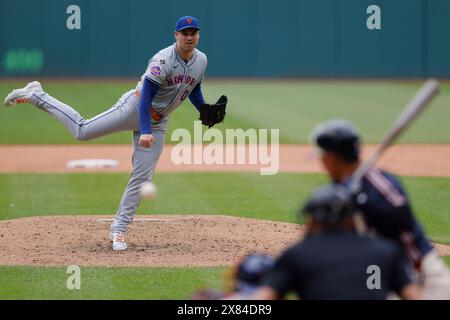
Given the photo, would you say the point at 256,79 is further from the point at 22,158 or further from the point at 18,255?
the point at 18,255

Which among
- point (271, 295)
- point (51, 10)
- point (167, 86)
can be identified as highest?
point (51, 10)

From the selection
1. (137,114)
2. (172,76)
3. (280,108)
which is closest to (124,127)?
(137,114)

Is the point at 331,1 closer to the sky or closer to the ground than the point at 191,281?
closer to the sky

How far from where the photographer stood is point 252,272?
4133mm

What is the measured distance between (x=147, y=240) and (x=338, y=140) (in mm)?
4810

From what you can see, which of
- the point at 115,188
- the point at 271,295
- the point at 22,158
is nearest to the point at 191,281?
the point at 271,295

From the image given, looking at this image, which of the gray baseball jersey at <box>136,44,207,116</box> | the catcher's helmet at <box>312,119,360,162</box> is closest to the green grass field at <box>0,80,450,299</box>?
the gray baseball jersey at <box>136,44,207,116</box>

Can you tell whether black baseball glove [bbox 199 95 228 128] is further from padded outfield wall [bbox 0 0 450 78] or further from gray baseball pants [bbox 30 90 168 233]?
padded outfield wall [bbox 0 0 450 78]

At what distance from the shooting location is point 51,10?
2953 cm

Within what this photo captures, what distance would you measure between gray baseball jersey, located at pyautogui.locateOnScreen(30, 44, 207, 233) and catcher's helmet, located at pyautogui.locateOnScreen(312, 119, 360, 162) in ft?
12.2

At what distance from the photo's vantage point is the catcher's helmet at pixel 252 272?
13.5 ft

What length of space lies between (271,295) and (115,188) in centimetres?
908

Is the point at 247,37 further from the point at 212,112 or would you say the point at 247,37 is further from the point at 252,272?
the point at 252,272

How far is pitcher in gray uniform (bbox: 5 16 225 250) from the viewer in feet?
26.6
